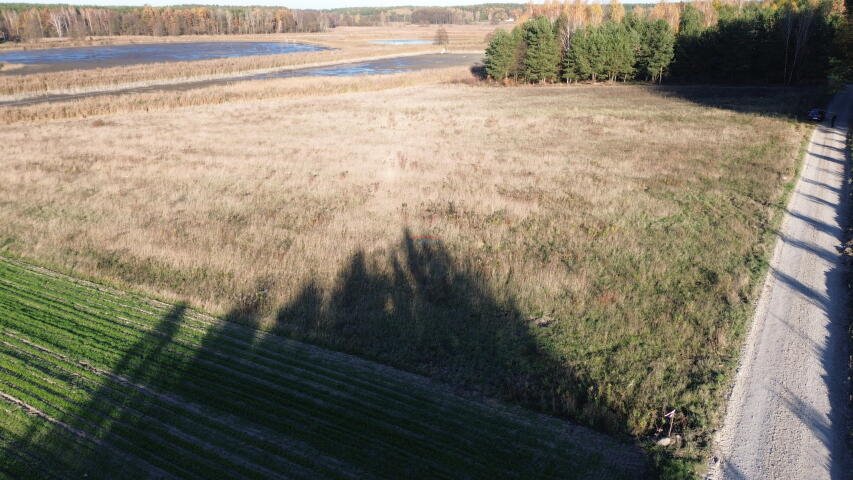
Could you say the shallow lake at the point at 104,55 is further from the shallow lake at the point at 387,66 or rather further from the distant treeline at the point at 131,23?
the distant treeline at the point at 131,23

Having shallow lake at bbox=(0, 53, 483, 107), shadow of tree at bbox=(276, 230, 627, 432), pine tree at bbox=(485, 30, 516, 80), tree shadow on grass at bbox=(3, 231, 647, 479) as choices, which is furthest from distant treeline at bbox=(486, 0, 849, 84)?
tree shadow on grass at bbox=(3, 231, 647, 479)

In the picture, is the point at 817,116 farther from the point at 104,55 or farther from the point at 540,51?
the point at 104,55

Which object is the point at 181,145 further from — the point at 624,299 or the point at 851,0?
the point at 851,0

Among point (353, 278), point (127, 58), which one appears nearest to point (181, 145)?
point (353, 278)

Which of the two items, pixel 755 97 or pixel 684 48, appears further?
pixel 684 48

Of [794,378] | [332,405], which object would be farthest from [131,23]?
[794,378]
